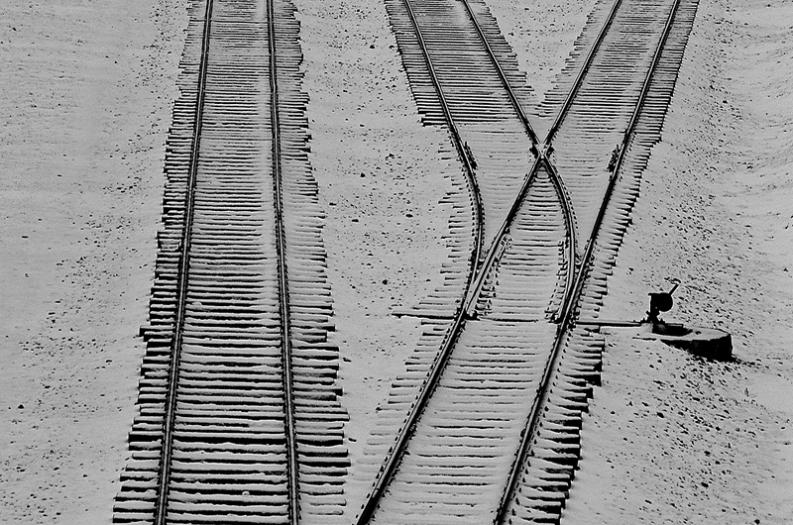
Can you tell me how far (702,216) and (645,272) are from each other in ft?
8.98

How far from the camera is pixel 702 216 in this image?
20875 millimetres

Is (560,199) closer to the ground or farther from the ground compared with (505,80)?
farther from the ground

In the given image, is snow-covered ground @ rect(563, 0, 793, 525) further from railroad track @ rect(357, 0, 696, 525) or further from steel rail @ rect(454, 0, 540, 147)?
steel rail @ rect(454, 0, 540, 147)

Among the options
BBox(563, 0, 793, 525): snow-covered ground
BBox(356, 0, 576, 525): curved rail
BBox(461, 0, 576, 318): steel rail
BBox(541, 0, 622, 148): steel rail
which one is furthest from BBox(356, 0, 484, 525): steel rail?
BBox(563, 0, 793, 525): snow-covered ground

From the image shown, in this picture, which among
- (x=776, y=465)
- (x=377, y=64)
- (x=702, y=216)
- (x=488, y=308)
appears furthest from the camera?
(x=377, y=64)

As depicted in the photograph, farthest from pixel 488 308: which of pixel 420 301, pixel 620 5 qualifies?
pixel 620 5

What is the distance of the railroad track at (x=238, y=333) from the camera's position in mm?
13414

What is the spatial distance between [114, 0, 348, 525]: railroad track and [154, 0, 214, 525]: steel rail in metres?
0.02

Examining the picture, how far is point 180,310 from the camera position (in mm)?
16766

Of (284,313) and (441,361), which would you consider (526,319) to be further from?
(284,313)

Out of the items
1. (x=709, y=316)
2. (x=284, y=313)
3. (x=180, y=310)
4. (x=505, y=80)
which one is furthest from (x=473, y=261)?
(x=505, y=80)

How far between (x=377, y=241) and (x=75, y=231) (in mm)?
4269

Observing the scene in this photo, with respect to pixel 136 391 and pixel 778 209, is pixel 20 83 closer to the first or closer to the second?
pixel 136 391

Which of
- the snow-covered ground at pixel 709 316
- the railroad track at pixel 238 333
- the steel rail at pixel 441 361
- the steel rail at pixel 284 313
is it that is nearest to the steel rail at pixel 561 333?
the snow-covered ground at pixel 709 316
